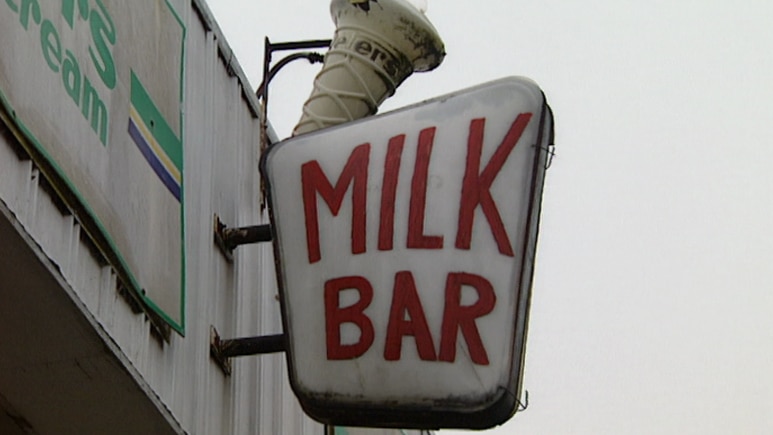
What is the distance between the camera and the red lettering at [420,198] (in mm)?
5945

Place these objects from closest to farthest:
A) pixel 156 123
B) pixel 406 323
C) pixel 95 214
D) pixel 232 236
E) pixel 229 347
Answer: pixel 95 214 < pixel 406 323 < pixel 156 123 < pixel 229 347 < pixel 232 236

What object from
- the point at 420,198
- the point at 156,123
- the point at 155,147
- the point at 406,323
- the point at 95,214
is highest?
the point at 156,123

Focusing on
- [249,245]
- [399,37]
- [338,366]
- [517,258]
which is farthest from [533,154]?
[249,245]

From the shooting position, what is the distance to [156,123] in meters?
6.43

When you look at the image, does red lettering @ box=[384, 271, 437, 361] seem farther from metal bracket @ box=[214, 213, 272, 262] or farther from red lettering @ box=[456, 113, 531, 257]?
metal bracket @ box=[214, 213, 272, 262]

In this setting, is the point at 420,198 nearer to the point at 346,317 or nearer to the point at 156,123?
the point at 346,317

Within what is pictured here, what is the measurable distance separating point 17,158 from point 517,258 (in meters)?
2.21

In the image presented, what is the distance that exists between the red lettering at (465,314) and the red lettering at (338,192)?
578mm

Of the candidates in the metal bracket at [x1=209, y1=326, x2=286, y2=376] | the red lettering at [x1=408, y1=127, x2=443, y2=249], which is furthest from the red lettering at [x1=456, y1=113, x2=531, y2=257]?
A: the metal bracket at [x1=209, y1=326, x2=286, y2=376]

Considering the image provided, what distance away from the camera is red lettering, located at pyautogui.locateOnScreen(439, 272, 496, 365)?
5.61 metres

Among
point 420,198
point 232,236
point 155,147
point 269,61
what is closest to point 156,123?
point 155,147

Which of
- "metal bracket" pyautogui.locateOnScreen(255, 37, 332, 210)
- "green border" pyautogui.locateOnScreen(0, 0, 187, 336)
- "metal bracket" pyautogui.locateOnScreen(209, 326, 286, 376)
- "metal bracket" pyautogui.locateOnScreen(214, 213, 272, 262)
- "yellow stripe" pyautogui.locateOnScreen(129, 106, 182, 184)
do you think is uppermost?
"metal bracket" pyautogui.locateOnScreen(255, 37, 332, 210)

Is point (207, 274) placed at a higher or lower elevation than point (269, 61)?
lower

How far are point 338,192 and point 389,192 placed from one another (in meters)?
0.28
